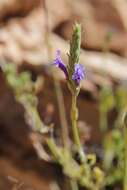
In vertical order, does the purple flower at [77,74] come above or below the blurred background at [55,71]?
above

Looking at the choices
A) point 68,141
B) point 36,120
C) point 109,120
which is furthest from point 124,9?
point 36,120

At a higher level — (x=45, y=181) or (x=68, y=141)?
(x=68, y=141)

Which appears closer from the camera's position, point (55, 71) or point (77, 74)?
point (77, 74)

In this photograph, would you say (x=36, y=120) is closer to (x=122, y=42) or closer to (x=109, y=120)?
(x=109, y=120)

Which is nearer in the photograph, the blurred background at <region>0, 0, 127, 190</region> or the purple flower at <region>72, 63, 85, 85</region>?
the purple flower at <region>72, 63, 85, 85</region>

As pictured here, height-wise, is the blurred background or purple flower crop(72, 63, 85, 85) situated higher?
purple flower crop(72, 63, 85, 85)

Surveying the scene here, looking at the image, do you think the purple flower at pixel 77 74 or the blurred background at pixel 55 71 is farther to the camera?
the blurred background at pixel 55 71

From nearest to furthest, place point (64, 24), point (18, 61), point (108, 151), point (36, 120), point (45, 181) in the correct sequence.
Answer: point (36, 120)
point (108, 151)
point (45, 181)
point (18, 61)
point (64, 24)

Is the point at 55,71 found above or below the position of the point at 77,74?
below
